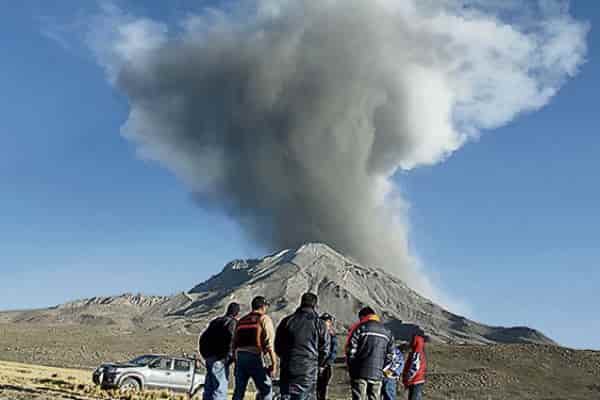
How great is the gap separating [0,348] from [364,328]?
2780 inches

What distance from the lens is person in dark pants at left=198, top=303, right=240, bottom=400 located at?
11547 mm

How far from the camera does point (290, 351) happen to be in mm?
9789

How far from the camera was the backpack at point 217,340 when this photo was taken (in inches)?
456

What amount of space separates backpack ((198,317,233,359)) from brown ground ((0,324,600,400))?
34.4 metres

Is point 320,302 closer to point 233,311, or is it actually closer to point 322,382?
point 322,382

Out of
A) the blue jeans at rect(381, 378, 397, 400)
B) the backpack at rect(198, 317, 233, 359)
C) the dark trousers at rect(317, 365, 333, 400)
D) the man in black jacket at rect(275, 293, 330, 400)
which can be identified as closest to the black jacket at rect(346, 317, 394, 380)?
the man in black jacket at rect(275, 293, 330, 400)

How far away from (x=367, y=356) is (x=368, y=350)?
8 centimetres

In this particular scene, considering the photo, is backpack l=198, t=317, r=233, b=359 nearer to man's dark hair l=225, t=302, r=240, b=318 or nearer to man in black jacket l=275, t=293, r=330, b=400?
man's dark hair l=225, t=302, r=240, b=318

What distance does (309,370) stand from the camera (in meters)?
9.68

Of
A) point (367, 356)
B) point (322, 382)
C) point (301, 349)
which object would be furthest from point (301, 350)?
point (322, 382)

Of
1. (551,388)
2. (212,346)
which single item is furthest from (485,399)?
(212,346)

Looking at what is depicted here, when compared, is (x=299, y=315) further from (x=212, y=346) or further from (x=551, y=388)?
(x=551, y=388)

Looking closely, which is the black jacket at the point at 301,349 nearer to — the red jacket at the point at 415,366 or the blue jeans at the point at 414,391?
the red jacket at the point at 415,366

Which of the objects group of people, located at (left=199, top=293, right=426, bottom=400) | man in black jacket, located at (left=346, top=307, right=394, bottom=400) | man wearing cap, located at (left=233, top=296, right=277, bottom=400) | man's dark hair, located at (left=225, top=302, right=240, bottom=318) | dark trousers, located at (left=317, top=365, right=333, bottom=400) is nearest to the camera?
group of people, located at (left=199, top=293, right=426, bottom=400)
